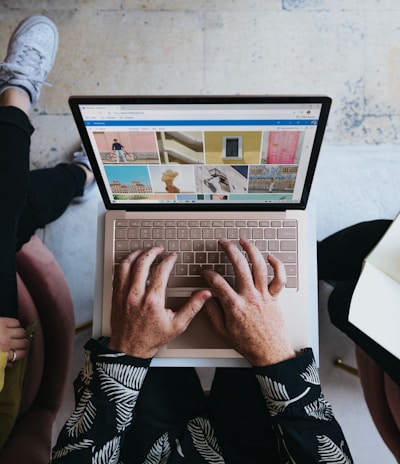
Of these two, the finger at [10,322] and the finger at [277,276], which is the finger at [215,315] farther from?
the finger at [10,322]

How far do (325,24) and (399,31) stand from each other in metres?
0.26

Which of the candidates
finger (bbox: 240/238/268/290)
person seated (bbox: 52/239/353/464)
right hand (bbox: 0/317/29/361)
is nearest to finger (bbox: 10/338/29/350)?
right hand (bbox: 0/317/29/361)

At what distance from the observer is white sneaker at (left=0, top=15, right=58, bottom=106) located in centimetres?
132

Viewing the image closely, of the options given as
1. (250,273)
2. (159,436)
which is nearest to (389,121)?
(250,273)

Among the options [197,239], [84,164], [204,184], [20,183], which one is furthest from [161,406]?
[84,164]

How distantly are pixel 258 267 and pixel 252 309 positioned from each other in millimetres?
81

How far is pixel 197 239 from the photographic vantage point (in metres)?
0.89

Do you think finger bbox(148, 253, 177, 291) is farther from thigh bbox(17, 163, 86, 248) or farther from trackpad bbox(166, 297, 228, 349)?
thigh bbox(17, 163, 86, 248)

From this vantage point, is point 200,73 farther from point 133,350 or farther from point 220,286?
point 133,350

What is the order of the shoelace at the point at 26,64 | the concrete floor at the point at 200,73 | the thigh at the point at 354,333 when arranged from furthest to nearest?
the concrete floor at the point at 200,73 < the shoelace at the point at 26,64 < the thigh at the point at 354,333

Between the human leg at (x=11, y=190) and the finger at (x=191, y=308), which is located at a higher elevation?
the human leg at (x=11, y=190)

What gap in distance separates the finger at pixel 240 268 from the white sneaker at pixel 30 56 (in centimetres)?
93

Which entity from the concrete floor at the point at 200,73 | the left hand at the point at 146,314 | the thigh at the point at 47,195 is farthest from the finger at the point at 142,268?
the concrete floor at the point at 200,73

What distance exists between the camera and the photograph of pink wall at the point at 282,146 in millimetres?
714
